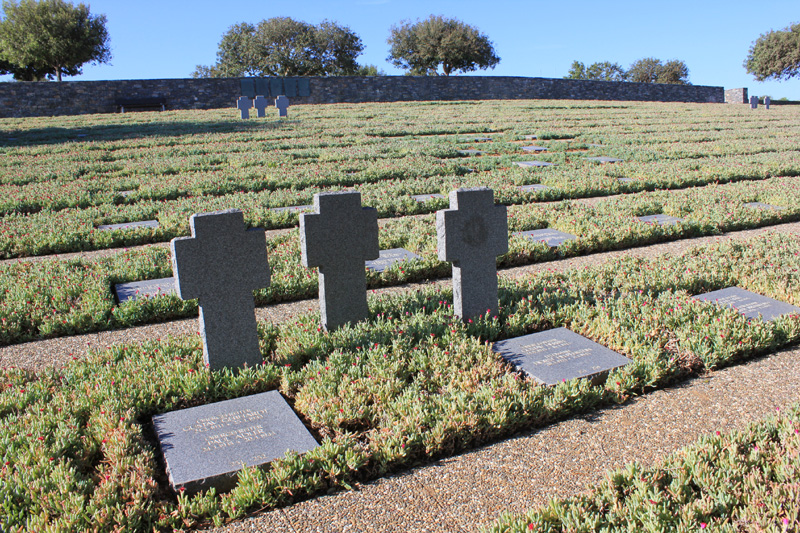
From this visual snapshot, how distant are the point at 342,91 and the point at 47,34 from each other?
2138cm

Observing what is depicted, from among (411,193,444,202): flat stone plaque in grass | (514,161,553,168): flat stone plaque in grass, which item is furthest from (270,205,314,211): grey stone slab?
(514,161,553,168): flat stone plaque in grass

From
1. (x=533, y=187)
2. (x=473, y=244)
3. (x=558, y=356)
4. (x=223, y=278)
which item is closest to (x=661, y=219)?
(x=533, y=187)

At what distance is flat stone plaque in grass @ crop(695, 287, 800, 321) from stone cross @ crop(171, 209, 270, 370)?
3304mm

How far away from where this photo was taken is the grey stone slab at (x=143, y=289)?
4952mm

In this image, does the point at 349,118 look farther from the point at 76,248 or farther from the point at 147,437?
the point at 147,437

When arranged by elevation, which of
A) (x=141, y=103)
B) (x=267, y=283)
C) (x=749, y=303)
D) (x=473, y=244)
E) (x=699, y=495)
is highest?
(x=141, y=103)

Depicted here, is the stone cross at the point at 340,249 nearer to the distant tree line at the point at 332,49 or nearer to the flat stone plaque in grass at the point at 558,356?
the flat stone plaque in grass at the point at 558,356

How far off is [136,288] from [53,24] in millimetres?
44447

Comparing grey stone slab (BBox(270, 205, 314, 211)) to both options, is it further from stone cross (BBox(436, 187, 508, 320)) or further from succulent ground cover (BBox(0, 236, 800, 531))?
stone cross (BBox(436, 187, 508, 320))

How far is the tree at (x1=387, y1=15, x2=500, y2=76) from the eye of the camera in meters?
52.1

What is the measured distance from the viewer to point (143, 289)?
518 cm

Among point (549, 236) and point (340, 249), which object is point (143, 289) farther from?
point (549, 236)

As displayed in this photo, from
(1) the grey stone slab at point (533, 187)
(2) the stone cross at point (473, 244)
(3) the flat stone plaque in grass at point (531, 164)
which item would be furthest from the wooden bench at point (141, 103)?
(2) the stone cross at point (473, 244)

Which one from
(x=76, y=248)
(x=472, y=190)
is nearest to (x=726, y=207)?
(x=472, y=190)
